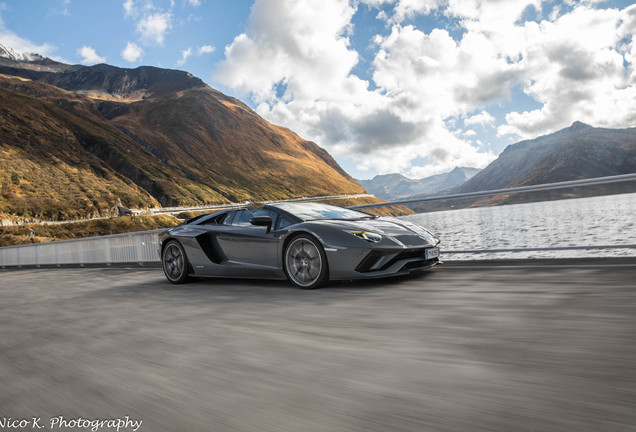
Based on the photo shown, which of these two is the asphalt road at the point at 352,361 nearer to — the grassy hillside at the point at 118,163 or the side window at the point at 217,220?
the side window at the point at 217,220

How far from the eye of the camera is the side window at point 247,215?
6404mm

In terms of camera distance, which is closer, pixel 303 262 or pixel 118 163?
pixel 303 262

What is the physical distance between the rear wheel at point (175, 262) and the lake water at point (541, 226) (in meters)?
3.77

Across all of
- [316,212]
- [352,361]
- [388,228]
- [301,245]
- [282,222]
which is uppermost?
[316,212]

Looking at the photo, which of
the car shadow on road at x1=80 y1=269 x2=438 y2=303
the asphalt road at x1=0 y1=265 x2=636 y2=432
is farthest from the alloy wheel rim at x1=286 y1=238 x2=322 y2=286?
the asphalt road at x1=0 y1=265 x2=636 y2=432

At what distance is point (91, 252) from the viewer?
14234 millimetres

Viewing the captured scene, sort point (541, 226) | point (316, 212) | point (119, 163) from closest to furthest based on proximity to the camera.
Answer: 1. point (316, 212)
2. point (541, 226)
3. point (119, 163)

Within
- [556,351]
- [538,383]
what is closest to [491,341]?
[556,351]

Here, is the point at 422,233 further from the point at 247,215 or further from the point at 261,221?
the point at 247,215

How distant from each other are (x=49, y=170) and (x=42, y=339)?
92.7 meters

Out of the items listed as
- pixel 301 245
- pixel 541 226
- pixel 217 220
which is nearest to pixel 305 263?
pixel 301 245

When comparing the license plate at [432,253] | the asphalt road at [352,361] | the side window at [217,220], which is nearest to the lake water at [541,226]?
the asphalt road at [352,361]

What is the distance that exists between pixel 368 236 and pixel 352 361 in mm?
2872

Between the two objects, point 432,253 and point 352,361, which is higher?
point 432,253
